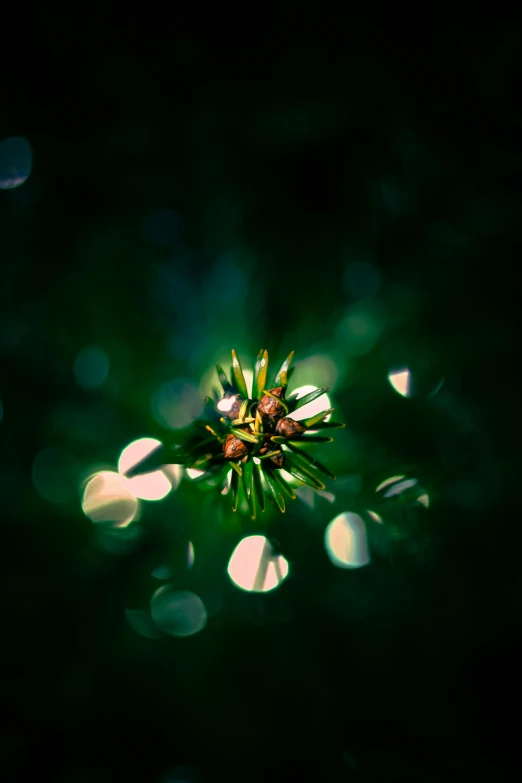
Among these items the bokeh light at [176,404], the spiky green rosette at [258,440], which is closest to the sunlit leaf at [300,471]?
the spiky green rosette at [258,440]

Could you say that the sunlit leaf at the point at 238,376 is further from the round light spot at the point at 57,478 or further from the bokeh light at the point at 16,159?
the bokeh light at the point at 16,159

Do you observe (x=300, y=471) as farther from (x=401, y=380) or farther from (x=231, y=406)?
(x=401, y=380)

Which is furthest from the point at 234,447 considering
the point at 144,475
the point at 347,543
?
the point at 347,543

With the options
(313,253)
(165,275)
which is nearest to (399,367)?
(313,253)

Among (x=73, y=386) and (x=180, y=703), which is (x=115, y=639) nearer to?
(x=180, y=703)

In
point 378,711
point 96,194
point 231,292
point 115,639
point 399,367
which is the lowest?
point 378,711

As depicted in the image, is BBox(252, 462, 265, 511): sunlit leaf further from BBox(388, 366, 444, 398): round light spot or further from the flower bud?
BBox(388, 366, 444, 398): round light spot
